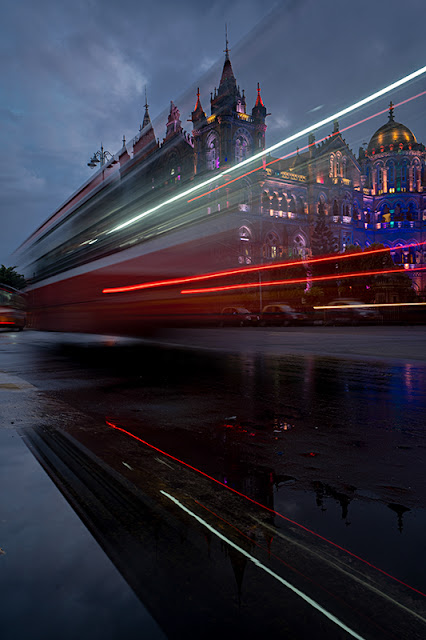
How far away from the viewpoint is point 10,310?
95.9 ft

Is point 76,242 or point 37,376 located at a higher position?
point 76,242

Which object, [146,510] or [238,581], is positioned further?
[146,510]

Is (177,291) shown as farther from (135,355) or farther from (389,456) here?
(389,456)

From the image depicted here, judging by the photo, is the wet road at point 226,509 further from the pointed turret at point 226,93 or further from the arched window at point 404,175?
the arched window at point 404,175

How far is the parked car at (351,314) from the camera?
33188 millimetres

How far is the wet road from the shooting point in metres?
1.99

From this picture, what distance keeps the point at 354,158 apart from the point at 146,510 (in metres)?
109

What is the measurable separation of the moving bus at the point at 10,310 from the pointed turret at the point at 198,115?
65.5m

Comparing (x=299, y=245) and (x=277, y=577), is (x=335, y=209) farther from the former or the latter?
(x=277, y=577)

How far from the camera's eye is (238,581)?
2.19 m

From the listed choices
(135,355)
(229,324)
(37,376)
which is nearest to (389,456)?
(37,376)

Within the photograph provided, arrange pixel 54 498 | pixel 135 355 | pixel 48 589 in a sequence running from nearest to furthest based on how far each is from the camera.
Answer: pixel 48 589 < pixel 54 498 < pixel 135 355

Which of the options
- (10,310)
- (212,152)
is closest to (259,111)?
(212,152)

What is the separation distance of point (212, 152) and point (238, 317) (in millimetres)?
57036
